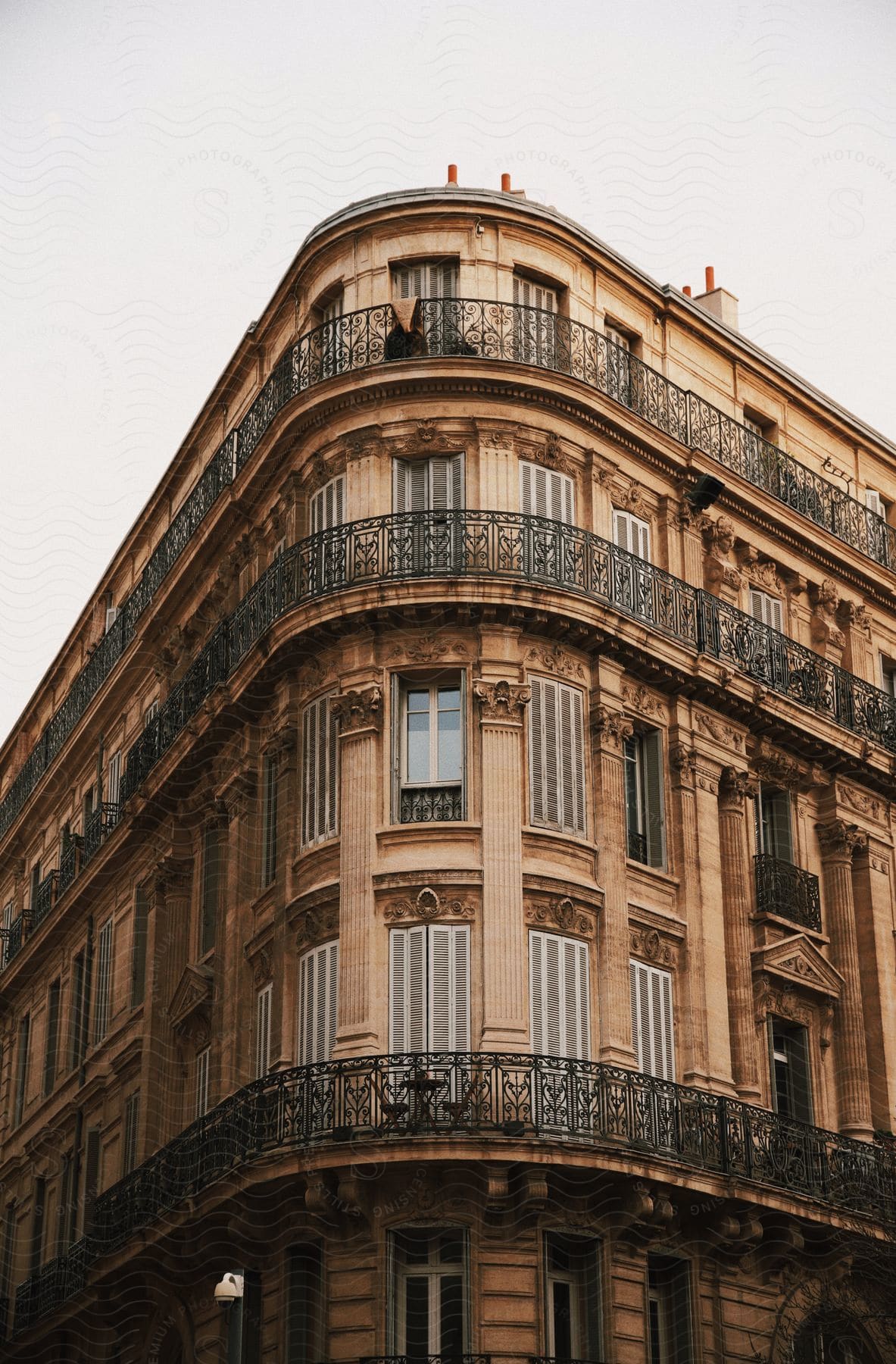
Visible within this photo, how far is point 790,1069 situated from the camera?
31406 millimetres

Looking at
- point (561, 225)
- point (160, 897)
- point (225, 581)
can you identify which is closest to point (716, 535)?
point (561, 225)

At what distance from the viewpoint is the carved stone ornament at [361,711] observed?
94.2 ft

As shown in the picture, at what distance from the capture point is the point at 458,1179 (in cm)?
2559

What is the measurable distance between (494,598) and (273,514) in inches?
224

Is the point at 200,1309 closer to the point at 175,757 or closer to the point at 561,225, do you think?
the point at 175,757

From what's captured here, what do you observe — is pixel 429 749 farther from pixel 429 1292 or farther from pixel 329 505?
pixel 429 1292

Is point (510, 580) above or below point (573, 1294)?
A: above

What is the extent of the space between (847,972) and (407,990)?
8446 millimetres

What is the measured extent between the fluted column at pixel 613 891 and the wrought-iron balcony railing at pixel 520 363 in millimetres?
5210

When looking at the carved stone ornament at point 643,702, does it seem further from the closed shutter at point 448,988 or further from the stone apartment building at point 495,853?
the closed shutter at point 448,988

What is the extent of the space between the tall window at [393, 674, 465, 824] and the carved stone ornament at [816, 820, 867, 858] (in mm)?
7506

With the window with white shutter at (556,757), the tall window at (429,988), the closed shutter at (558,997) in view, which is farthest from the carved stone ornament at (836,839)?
the tall window at (429,988)

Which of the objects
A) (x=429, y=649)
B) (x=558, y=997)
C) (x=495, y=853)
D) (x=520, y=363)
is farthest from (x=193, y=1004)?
(x=520, y=363)

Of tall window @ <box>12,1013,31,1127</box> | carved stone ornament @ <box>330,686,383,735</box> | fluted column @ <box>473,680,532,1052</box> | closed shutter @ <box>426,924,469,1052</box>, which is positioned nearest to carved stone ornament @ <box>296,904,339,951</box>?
closed shutter @ <box>426,924,469,1052</box>
